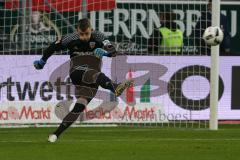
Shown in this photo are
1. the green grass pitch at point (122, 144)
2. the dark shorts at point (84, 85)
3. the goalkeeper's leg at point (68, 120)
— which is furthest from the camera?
the dark shorts at point (84, 85)

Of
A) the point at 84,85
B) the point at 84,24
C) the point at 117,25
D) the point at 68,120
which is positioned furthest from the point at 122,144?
the point at 117,25

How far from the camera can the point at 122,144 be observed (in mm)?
13891

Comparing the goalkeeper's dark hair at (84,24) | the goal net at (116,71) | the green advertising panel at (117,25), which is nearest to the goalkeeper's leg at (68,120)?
the goalkeeper's dark hair at (84,24)

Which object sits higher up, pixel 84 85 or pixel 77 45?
pixel 77 45

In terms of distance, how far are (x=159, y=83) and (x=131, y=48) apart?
1222 millimetres

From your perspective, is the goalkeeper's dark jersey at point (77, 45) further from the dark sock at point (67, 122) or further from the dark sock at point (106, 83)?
the dark sock at point (67, 122)

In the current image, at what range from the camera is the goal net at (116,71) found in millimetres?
18094

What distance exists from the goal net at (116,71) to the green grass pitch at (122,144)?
62cm

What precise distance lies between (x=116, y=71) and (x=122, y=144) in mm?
4858

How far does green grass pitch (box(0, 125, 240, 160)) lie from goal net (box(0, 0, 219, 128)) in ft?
2.05

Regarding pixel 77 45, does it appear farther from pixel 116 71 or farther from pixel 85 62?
pixel 116 71

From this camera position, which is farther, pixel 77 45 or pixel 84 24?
pixel 77 45

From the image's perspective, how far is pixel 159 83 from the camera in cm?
1892

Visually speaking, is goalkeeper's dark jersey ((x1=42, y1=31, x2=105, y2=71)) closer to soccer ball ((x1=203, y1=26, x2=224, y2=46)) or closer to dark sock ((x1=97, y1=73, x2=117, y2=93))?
dark sock ((x1=97, y1=73, x2=117, y2=93))
